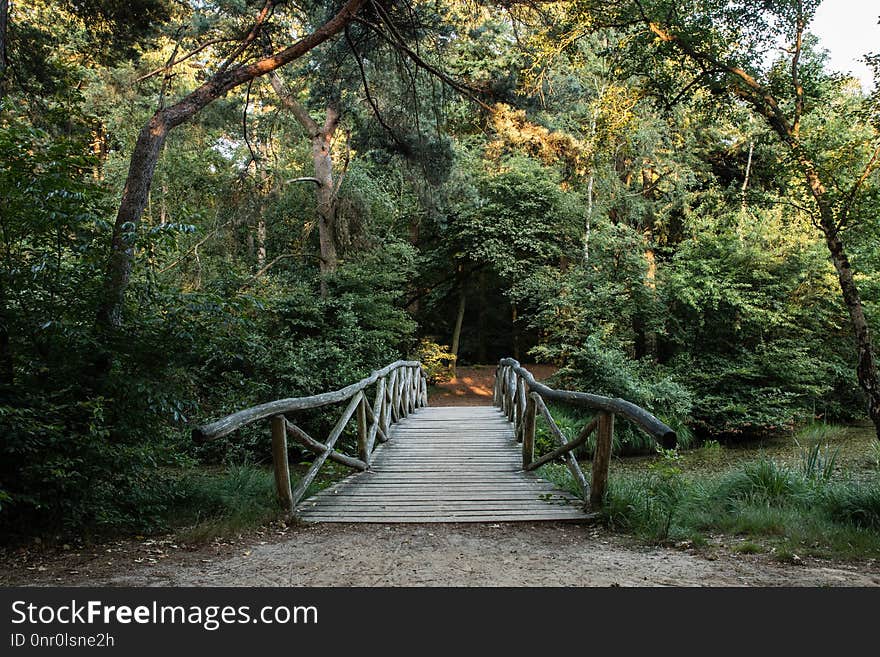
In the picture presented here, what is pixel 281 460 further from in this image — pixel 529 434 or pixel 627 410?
pixel 529 434

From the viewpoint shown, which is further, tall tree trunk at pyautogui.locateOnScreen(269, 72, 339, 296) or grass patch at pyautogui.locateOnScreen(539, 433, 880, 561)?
tall tree trunk at pyautogui.locateOnScreen(269, 72, 339, 296)

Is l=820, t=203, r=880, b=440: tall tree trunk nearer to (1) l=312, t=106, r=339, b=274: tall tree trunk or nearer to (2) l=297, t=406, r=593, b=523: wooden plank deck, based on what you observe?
(2) l=297, t=406, r=593, b=523: wooden plank deck

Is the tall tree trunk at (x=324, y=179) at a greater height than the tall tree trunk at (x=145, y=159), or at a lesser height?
greater

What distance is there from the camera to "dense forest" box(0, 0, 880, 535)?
13.1ft

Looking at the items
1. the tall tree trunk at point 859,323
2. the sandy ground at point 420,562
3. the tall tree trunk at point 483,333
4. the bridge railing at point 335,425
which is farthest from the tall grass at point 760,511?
the tall tree trunk at point 483,333

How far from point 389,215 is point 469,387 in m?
7.12

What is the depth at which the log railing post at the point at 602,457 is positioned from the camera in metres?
4.51

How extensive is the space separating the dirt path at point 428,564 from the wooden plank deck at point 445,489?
49 centimetres

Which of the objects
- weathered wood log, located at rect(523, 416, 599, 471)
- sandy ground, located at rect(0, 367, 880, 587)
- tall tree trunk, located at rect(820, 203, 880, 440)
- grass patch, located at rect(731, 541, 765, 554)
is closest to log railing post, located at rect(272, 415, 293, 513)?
sandy ground, located at rect(0, 367, 880, 587)

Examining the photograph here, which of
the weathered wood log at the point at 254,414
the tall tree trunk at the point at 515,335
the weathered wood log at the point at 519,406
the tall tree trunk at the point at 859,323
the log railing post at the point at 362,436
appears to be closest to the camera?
the weathered wood log at the point at 254,414

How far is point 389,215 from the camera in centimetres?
1554

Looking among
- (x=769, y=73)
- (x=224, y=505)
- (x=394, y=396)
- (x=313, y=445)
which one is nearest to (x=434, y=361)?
(x=394, y=396)

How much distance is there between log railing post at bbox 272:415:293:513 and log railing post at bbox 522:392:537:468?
285cm

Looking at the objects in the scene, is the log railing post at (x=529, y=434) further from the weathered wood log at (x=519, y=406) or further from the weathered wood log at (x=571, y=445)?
the weathered wood log at (x=519, y=406)
